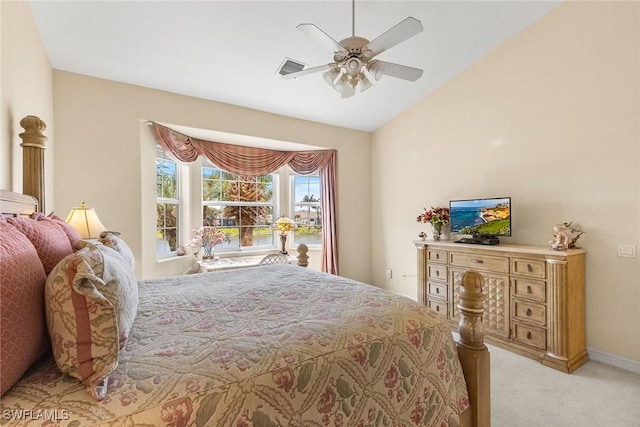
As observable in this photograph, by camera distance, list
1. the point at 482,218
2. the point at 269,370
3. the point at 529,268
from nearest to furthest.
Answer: the point at 269,370 → the point at 529,268 → the point at 482,218

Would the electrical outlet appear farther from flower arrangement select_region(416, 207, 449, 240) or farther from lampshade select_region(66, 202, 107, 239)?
lampshade select_region(66, 202, 107, 239)

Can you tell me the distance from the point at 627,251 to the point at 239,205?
172 inches

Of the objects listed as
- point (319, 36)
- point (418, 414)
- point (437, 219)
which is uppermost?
point (319, 36)

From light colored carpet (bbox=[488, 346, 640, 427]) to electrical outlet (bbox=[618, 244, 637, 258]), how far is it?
3.09 feet

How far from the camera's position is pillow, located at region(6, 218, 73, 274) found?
1018mm

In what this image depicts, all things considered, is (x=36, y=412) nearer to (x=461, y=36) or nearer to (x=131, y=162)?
(x=131, y=162)

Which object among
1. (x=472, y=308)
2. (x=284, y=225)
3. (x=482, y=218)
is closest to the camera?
(x=472, y=308)

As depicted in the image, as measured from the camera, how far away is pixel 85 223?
2.23 meters

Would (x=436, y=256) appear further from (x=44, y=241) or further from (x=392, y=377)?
(x=44, y=241)

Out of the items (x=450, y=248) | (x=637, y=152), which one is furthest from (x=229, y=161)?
(x=637, y=152)

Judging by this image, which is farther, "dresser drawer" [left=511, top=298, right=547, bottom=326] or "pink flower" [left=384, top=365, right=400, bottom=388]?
"dresser drawer" [left=511, top=298, right=547, bottom=326]

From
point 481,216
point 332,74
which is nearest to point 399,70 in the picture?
point 332,74

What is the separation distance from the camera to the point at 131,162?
3096 mm

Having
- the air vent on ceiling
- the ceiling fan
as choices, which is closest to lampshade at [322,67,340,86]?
the ceiling fan
